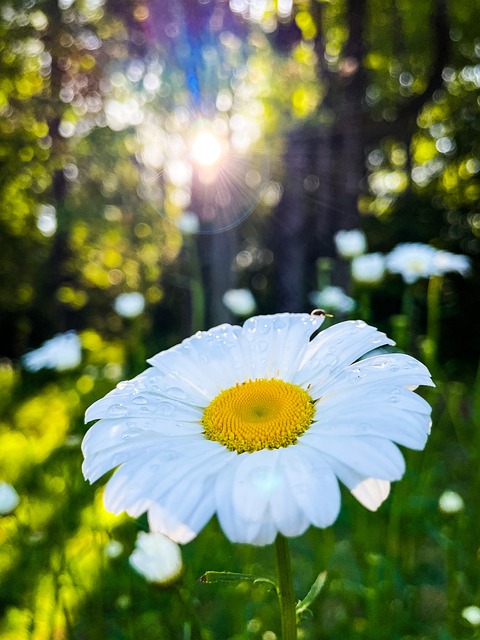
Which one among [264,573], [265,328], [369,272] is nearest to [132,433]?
[265,328]

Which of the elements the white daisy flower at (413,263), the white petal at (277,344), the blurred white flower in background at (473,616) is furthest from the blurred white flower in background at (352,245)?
the blurred white flower in background at (473,616)

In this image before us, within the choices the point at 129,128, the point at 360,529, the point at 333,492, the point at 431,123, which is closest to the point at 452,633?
the point at 360,529

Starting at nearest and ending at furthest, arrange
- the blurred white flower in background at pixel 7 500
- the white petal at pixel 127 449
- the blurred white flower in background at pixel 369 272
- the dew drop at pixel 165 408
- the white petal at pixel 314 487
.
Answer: the white petal at pixel 314 487, the white petal at pixel 127 449, the dew drop at pixel 165 408, the blurred white flower in background at pixel 7 500, the blurred white flower in background at pixel 369 272

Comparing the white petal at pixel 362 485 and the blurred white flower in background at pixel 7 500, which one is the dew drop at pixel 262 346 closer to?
the white petal at pixel 362 485

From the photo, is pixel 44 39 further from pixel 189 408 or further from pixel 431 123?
pixel 189 408

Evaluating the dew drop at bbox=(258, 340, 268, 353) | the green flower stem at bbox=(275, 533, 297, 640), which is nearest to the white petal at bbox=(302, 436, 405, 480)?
the green flower stem at bbox=(275, 533, 297, 640)

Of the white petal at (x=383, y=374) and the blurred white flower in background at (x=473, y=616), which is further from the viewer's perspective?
the blurred white flower in background at (x=473, y=616)

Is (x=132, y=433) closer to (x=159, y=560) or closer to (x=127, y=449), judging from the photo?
(x=127, y=449)
